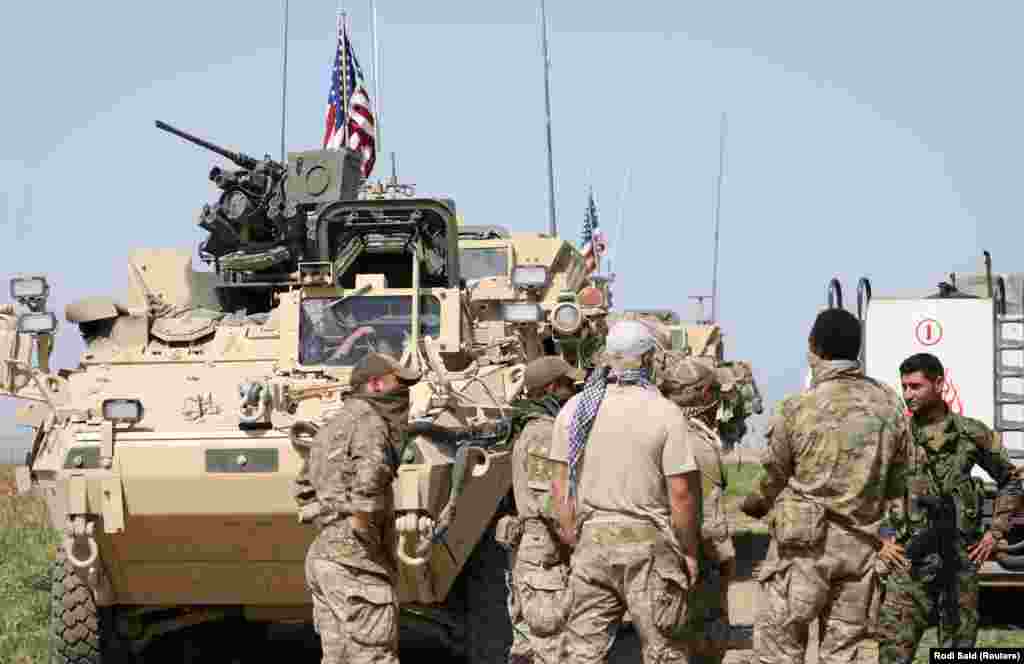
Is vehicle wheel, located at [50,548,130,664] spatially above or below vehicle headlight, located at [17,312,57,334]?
below

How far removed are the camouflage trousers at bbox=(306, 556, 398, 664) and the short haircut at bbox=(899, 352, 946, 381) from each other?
239 cm

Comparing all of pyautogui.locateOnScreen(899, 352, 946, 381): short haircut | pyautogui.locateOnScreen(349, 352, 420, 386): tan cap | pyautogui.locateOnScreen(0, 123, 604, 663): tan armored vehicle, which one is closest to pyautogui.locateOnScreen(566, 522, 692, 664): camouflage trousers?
pyautogui.locateOnScreen(349, 352, 420, 386): tan cap

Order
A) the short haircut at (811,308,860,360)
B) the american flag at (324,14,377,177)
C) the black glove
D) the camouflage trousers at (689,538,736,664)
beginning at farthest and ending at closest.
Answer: the american flag at (324,14,377,177), the camouflage trousers at (689,538,736,664), the black glove, the short haircut at (811,308,860,360)

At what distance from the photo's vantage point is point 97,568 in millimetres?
9086

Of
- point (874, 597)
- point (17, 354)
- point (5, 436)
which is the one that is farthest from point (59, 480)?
point (5, 436)

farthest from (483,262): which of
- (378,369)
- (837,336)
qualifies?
(837,336)

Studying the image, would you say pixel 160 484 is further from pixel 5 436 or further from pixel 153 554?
pixel 5 436

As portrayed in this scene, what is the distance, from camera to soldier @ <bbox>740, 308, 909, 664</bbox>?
662 cm

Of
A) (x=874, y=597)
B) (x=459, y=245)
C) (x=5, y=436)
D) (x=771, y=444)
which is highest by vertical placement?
(x=459, y=245)

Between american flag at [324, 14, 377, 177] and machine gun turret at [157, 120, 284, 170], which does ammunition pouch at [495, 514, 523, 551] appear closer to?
machine gun turret at [157, 120, 284, 170]

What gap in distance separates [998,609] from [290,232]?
192 inches

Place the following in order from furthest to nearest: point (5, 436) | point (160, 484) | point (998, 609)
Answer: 1. point (5, 436)
2. point (998, 609)
3. point (160, 484)

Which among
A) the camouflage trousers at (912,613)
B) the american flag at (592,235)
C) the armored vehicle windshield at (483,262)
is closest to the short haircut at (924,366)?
the camouflage trousers at (912,613)

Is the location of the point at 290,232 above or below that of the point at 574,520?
above
